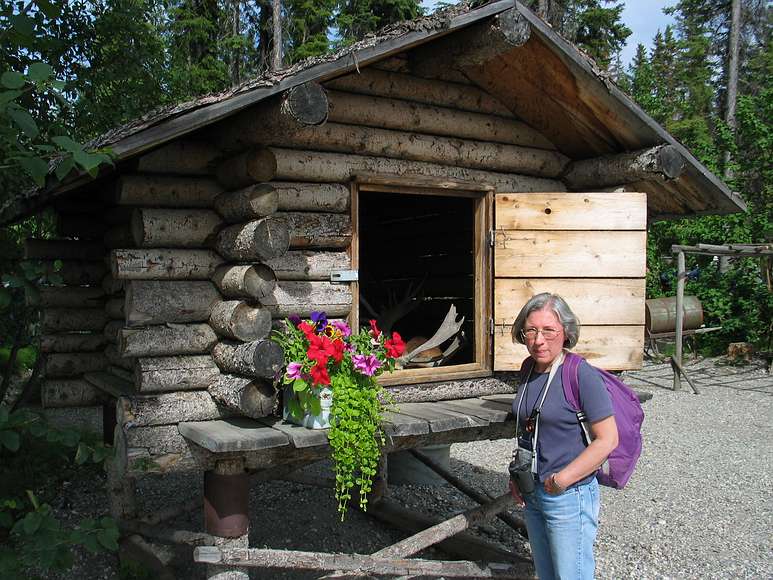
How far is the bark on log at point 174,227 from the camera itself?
4.34 meters

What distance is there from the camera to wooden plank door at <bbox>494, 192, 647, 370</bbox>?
533 cm

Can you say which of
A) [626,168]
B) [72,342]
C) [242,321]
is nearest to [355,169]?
[242,321]

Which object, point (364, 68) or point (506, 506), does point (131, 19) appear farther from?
point (506, 506)

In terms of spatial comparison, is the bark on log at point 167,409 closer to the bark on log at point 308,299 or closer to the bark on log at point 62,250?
the bark on log at point 308,299

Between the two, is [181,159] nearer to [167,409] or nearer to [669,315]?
[167,409]

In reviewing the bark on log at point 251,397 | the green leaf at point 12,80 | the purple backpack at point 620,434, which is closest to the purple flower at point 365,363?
the bark on log at point 251,397

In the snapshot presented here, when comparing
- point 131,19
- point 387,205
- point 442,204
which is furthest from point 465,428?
point 131,19

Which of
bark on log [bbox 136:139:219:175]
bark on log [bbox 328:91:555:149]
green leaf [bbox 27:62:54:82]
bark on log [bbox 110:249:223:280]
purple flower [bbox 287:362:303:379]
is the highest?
bark on log [bbox 328:91:555:149]

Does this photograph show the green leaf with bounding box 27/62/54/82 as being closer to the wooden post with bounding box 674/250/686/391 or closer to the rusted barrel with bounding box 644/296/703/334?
the wooden post with bounding box 674/250/686/391

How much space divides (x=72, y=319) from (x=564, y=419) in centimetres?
453

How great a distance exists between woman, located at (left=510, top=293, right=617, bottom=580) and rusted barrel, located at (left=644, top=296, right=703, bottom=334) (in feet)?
39.3

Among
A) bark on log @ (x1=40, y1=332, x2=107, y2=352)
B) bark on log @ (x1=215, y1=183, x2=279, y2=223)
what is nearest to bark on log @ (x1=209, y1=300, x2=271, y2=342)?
bark on log @ (x1=215, y1=183, x2=279, y2=223)

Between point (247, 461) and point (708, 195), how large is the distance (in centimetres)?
442

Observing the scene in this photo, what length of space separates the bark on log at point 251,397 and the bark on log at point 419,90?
2072mm
